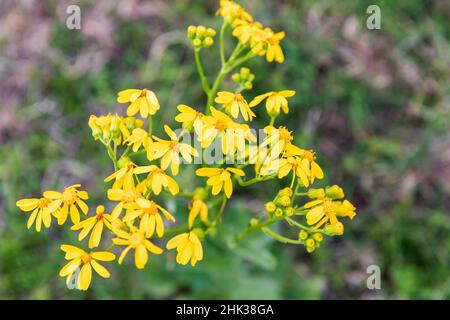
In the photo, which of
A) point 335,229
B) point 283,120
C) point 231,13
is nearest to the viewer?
point 335,229

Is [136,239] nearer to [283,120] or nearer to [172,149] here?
[172,149]

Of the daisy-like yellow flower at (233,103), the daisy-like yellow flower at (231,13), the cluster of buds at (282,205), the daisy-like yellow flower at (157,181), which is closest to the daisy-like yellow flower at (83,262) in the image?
the daisy-like yellow flower at (157,181)

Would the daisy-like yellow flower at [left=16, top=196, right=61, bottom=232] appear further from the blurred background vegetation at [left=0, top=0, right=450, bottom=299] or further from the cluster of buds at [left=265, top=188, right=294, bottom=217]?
the blurred background vegetation at [left=0, top=0, right=450, bottom=299]

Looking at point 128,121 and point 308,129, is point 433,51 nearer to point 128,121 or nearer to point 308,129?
point 308,129

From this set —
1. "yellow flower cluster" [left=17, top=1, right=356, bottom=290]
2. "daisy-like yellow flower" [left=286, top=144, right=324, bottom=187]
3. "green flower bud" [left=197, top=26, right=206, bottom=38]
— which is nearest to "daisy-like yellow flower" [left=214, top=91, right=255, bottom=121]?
"yellow flower cluster" [left=17, top=1, right=356, bottom=290]

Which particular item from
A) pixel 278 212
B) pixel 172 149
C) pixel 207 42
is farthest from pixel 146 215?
pixel 207 42

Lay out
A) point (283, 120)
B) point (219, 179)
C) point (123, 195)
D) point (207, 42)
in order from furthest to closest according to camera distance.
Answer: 1. point (283, 120)
2. point (207, 42)
3. point (219, 179)
4. point (123, 195)
